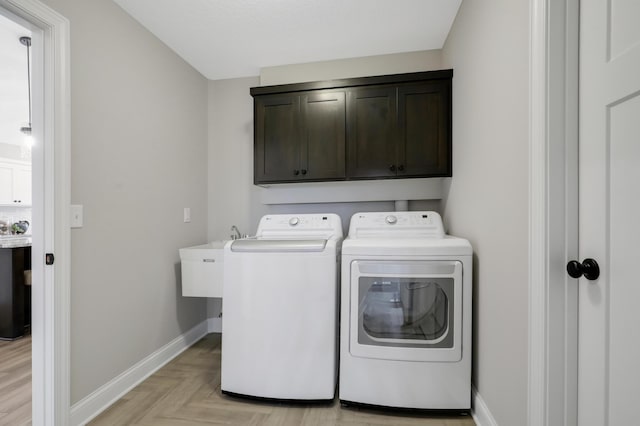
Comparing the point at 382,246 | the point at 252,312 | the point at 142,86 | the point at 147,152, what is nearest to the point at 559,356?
the point at 382,246

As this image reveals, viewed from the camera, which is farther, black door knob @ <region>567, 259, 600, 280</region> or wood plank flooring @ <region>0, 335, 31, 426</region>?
wood plank flooring @ <region>0, 335, 31, 426</region>

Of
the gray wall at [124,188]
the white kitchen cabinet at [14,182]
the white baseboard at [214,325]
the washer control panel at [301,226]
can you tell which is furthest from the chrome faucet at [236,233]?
the white kitchen cabinet at [14,182]

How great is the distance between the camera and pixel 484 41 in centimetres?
152

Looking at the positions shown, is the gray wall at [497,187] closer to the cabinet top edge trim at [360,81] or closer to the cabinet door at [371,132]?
the cabinet top edge trim at [360,81]

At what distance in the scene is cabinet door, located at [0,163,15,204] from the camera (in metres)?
4.91

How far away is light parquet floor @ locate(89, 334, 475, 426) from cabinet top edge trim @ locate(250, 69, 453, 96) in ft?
7.08

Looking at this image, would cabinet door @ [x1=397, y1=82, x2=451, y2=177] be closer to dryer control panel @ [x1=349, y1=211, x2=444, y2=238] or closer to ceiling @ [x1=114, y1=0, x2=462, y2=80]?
dryer control panel @ [x1=349, y1=211, x2=444, y2=238]

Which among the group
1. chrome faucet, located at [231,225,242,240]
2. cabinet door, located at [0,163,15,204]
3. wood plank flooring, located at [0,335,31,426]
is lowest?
wood plank flooring, located at [0,335,31,426]

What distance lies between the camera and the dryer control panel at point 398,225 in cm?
207

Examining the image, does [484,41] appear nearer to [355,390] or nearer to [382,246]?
[382,246]

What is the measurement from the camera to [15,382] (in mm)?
2023

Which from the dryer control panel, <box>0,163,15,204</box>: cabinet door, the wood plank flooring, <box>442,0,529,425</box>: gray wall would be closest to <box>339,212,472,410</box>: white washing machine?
<box>442,0,529,425</box>: gray wall

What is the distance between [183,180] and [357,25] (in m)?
1.83

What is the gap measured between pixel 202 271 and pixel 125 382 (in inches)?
31.8
